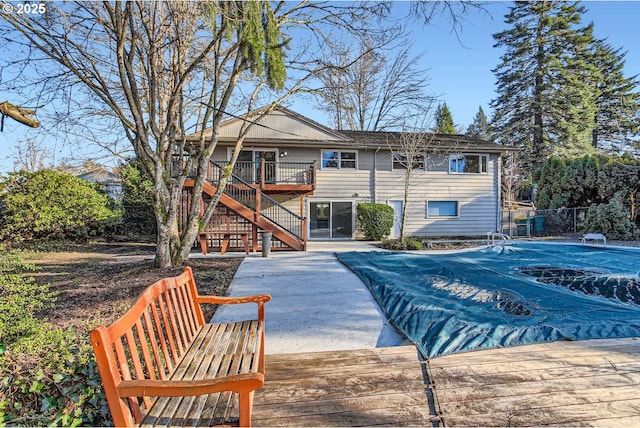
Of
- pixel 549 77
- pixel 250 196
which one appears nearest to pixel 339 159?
pixel 250 196

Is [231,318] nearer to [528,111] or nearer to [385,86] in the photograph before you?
[385,86]

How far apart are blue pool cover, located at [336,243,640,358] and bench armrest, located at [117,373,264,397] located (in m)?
1.95

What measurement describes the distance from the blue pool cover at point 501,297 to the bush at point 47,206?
1073 cm

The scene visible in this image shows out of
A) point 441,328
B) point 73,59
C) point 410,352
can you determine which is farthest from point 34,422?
point 73,59

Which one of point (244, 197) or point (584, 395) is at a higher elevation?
point (244, 197)

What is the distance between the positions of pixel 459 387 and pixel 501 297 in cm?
283

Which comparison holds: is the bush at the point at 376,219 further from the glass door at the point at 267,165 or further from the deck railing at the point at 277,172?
the glass door at the point at 267,165

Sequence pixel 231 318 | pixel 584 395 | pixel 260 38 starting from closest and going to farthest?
pixel 584 395, pixel 231 318, pixel 260 38

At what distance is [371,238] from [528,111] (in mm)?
21918

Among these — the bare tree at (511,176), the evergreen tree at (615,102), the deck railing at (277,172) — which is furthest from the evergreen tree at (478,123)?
the deck railing at (277,172)

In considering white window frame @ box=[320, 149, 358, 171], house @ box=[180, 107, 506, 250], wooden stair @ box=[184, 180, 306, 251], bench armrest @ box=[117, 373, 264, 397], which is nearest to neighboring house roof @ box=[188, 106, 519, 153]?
house @ box=[180, 107, 506, 250]

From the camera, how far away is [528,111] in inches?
1041

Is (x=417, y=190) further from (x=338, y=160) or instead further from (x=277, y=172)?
(x=277, y=172)

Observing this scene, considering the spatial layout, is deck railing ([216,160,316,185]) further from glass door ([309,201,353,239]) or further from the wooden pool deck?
the wooden pool deck
